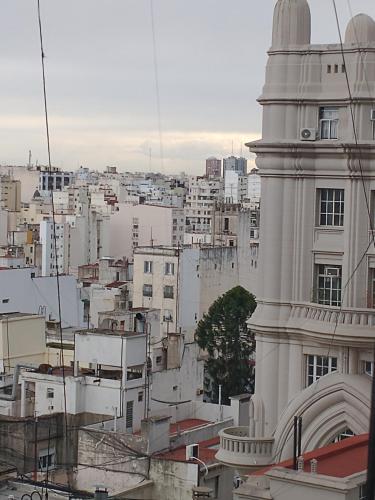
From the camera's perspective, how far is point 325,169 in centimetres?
2130

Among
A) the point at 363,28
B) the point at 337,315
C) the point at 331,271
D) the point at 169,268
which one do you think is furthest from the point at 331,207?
the point at 169,268

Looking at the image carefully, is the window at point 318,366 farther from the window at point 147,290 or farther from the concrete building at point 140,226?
the concrete building at point 140,226

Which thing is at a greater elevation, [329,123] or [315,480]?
[329,123]

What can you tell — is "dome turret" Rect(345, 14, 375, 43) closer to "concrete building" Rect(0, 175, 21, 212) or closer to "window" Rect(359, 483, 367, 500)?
"window" Rect(359, 483, 367, 500)

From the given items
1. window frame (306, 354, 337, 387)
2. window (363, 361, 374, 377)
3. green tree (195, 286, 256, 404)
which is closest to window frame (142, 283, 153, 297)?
green tree (195, 286, 256, 404)

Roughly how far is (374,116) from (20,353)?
1825 centimetres

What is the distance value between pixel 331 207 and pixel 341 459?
5568 mm

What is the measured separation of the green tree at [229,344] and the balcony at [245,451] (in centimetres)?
1946

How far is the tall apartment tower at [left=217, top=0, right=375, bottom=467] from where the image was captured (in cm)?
2080

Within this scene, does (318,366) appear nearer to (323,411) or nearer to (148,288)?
(323,411)

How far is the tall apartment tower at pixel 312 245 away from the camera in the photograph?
20.8m

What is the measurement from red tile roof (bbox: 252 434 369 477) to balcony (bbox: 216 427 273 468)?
2.73m

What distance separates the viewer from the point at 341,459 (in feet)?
56.2

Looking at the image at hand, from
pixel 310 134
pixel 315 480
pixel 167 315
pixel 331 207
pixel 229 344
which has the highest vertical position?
pixel 310 134
